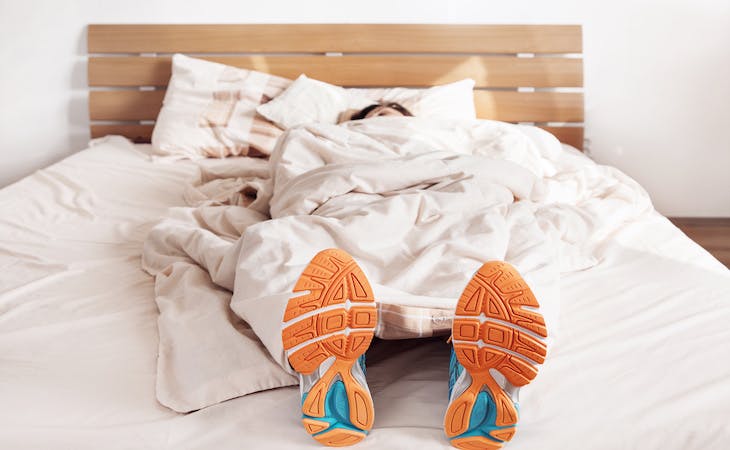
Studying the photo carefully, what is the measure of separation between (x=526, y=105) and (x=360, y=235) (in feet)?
5.70

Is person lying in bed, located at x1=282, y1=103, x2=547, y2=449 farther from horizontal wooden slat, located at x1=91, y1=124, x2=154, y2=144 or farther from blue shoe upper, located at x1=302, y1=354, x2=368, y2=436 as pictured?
horizontal wooden slat, located at x1=91, y1=124, x2=154, y2=144

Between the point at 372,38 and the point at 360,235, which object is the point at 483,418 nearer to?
the point at 360,235

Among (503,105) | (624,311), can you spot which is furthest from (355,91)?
(624,311)

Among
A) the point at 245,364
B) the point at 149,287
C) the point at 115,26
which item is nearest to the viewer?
the point at 245,364

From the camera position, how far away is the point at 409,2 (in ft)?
8.85

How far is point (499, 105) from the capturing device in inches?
106

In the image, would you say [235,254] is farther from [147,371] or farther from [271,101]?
[271,101]

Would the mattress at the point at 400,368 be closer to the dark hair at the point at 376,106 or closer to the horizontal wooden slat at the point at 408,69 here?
the dark hair at the point at 376,106

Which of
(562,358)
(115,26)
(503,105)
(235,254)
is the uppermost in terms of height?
(115,26)

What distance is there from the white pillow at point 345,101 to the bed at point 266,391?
408 mm

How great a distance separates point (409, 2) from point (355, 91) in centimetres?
48

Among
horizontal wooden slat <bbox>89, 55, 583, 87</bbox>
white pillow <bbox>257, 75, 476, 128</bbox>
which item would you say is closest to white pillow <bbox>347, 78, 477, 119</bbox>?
white pillow <bbox>257, 75, 476, 128</bbox>

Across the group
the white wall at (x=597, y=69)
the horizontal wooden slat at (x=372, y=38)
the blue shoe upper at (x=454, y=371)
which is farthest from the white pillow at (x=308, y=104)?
the blue shoe upper at (x=454, y=371)

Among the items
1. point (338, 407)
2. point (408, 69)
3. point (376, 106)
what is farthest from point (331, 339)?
point (408, 69)
